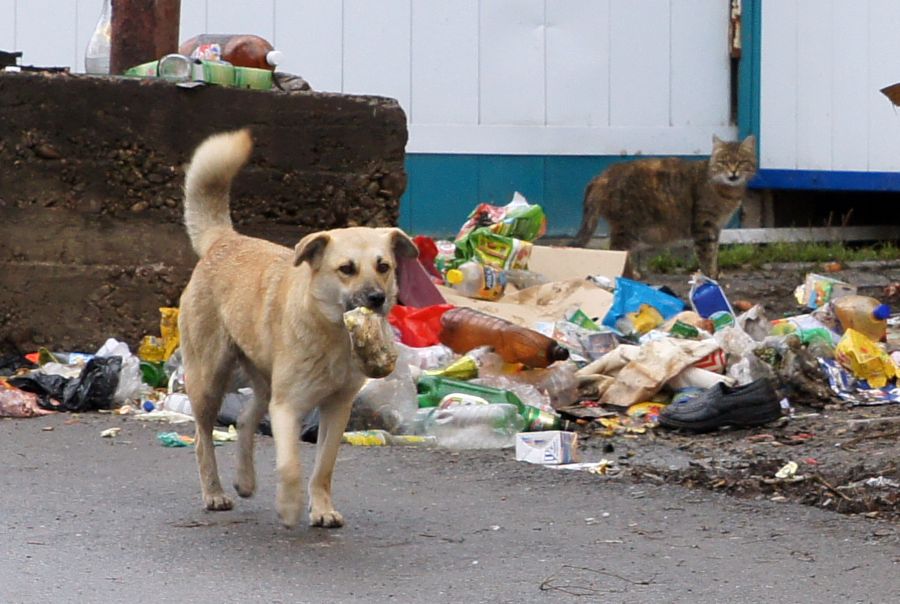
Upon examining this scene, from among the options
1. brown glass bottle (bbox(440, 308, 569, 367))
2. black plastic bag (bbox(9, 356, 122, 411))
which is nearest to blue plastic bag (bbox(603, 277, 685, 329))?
brown glass bottle (bbox(440, 308, 569, 367))

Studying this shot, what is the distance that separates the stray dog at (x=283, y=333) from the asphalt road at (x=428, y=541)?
188mm

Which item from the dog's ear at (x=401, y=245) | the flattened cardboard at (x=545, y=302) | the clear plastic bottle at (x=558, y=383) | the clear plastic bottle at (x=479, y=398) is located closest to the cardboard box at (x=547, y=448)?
the clear plastic bottle at (x=479, y=398)

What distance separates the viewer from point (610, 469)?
563cm

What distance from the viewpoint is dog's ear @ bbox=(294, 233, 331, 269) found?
15.0 feet

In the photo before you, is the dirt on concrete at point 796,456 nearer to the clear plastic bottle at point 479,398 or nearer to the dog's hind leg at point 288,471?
the clear plastic bottle at point 479,398

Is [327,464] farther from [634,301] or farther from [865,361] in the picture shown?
[634,301]

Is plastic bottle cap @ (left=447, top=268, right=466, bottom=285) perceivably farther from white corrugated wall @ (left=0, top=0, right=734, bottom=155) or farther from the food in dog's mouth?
the food in dog's mouth

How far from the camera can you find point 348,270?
4.53 meters

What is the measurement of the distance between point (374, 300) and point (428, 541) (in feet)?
2.42

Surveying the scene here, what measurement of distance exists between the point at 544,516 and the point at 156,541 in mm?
1227

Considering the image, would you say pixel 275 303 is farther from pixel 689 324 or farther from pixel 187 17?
pixel 187 17

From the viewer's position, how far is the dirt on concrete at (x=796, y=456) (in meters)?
5.04

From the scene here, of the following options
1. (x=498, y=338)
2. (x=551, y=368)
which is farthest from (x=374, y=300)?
(x=498, y=338)

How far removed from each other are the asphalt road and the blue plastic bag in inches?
100
